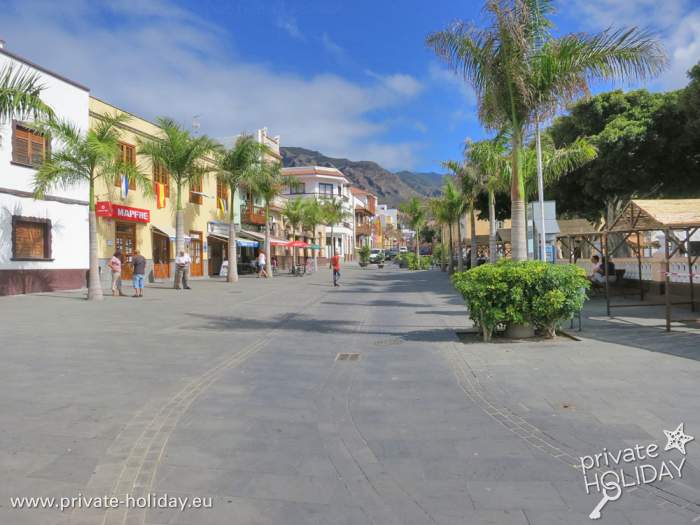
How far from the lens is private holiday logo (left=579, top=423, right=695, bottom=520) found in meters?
3.79

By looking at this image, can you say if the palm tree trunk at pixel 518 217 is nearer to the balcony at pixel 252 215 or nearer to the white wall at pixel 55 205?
the white wall at pixel 55 205

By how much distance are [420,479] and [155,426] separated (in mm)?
2573

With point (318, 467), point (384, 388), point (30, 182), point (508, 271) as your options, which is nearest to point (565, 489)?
point (318, 467)

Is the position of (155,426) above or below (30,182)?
below

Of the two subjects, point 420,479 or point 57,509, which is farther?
point 420,479

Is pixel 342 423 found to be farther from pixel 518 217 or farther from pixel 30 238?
pixel 30 238

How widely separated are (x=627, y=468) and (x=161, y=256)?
1095 inches

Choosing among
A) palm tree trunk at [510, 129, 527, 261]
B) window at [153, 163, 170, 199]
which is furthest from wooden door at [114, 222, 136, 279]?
palm tree trunk at [510, 129, 527, 261]

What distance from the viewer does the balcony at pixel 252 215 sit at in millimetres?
40875

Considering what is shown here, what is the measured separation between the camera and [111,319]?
1329cm

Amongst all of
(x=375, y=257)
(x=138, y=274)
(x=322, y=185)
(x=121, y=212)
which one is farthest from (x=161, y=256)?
(x=375, y=257)

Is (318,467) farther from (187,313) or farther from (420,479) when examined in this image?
(187,313)

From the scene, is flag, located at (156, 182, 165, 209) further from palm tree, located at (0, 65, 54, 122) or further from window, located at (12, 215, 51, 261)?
palm tree, located at (0, 65, 54, 122)

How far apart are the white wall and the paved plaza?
9.81 m
